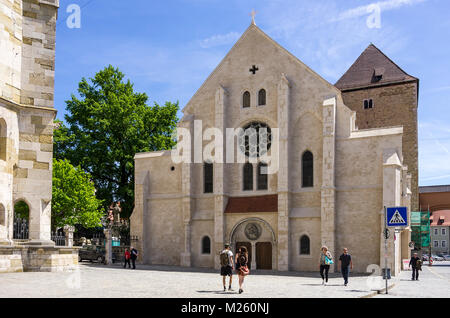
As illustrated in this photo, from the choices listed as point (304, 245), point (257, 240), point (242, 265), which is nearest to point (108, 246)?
point (257, 240)

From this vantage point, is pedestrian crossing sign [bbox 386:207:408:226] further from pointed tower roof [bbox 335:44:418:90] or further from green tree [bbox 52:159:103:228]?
pointed tower roof [bbox 335:44:418:90]

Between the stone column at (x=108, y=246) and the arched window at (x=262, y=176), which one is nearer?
the arched window at (x=262, y=176)

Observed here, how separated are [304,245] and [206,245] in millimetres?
→ 6908

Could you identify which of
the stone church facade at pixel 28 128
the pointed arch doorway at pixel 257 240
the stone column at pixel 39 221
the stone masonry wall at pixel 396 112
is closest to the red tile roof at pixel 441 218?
the stone masonry wall at pixel 396 112

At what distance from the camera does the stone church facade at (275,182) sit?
96.9ft

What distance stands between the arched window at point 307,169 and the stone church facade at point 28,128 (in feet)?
54.4

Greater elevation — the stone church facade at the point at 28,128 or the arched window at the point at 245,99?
the arched window at the point at 245,99

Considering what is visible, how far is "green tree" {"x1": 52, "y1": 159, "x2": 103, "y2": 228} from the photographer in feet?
130

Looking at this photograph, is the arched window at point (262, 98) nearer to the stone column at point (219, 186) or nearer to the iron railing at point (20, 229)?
the stone column at point (219, 186)

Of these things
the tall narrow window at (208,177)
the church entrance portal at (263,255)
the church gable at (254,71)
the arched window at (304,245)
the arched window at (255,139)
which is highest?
the church gable at (254,71)

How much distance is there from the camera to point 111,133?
41125 mm

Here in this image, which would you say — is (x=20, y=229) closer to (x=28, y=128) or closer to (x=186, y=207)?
(x=28, y=128)

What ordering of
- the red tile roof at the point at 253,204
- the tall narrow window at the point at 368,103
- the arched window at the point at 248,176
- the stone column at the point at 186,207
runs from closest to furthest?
the red tile roof at the point at 253,204 → the arched window at the point at 248,176 → the stone column at the point at 186,207 → the tall narrow window at the point at 368,103
